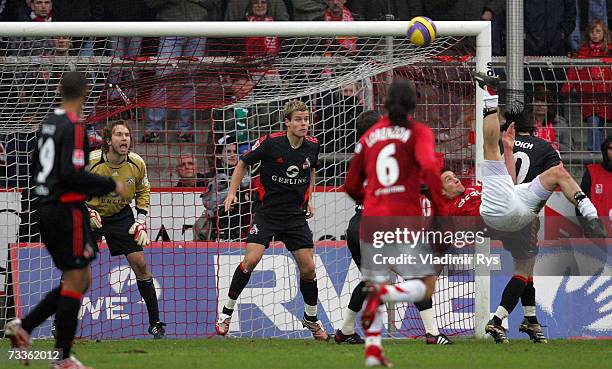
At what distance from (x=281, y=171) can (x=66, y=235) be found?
148 inches

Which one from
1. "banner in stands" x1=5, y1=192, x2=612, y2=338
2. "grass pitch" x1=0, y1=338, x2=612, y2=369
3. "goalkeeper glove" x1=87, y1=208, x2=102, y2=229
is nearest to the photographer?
"grass pitch" x1=0, y1=338, x2=612, y2=369

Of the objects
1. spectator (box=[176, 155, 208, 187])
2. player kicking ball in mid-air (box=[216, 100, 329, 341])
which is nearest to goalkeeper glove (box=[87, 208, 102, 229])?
player kicking ball in mid-air (box=[216, 100, 329, 341])

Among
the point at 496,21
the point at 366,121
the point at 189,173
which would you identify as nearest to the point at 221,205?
the point at 189,173

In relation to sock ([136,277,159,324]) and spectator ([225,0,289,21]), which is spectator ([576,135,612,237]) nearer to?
spectator ([225,0,289,21])

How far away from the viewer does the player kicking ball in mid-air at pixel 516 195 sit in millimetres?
10742

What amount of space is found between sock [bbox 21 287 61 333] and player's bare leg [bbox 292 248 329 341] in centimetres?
344

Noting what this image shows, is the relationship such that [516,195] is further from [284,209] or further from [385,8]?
[385,8]

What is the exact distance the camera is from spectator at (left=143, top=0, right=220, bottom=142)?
12023mm

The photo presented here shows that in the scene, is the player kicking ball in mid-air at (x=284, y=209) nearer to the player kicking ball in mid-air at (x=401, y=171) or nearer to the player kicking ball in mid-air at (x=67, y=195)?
the player kicking ball in mid-air at (x=401, y=171)

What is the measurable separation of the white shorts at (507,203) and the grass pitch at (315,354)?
1.15 metres

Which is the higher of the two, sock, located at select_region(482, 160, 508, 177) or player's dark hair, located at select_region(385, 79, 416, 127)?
player's dark hair, located at select_region(385, 79, 416, 127)

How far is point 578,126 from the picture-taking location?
14.0 meters

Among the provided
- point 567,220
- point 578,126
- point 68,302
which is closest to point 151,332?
point 68,302

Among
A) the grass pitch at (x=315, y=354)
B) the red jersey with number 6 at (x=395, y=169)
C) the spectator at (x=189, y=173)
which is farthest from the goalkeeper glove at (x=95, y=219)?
the red jersey with number 6 at (x=395, y=169)
